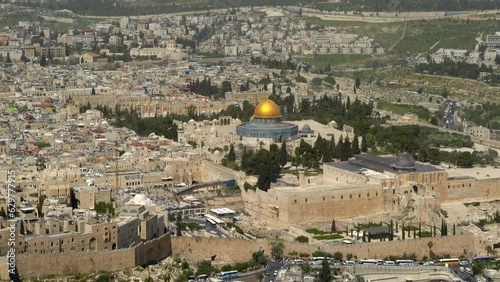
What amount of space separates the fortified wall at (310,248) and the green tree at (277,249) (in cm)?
10

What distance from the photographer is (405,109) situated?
67.2 m

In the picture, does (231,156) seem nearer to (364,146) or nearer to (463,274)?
(364,146)

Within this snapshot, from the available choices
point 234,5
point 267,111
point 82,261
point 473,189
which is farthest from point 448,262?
point 234,5

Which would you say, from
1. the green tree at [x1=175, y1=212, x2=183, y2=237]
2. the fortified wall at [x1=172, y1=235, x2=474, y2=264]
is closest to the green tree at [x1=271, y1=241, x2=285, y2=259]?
the fortified wall at [x1=172, y1=235, x2=474, y2=264]

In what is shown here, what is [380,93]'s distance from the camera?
7281cm

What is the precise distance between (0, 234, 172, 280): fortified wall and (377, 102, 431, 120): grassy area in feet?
109

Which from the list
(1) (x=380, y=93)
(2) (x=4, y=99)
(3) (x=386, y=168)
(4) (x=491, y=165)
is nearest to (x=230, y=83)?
(1) (x=380, y=93)

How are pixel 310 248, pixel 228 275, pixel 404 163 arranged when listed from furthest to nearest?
pixel 404 163 → pixel 310 248 → pixel 228 275

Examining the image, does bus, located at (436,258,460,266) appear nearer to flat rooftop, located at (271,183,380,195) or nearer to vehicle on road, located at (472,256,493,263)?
vehicle on road, located at (472,256,493,263)

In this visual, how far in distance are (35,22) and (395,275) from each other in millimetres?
77490

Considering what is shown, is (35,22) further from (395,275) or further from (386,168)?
(395,275)

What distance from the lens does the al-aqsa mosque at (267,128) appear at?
50.7 metres

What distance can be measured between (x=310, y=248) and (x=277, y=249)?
96 cm

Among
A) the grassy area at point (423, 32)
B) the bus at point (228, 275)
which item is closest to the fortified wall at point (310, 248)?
the bus at point (228, 275)
